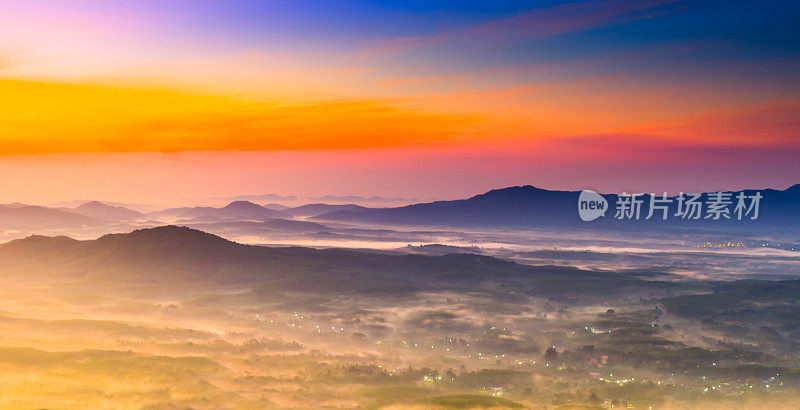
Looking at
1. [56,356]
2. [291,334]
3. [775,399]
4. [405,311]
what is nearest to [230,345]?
Result: [291,334]

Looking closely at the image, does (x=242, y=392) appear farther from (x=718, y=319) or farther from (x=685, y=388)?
(x=718, y=319)

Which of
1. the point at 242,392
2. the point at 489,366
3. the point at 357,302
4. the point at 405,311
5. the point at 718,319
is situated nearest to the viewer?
the point at 242,392

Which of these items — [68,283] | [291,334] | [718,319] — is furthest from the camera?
[68,283]

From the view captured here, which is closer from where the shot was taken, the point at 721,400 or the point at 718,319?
the point at 721,400

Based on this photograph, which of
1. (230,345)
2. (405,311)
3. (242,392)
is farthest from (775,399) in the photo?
(405,311)

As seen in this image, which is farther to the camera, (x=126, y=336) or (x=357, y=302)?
(x=357, y=302)

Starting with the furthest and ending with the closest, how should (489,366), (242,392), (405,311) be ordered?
(405,311)
(489,366)
(242,392)

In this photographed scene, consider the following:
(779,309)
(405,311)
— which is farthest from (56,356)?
(779,309)

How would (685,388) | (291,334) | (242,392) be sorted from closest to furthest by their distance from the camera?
(242,392) → (685,388) → (291,334)

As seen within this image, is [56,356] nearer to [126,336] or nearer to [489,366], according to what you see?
[126,336]
